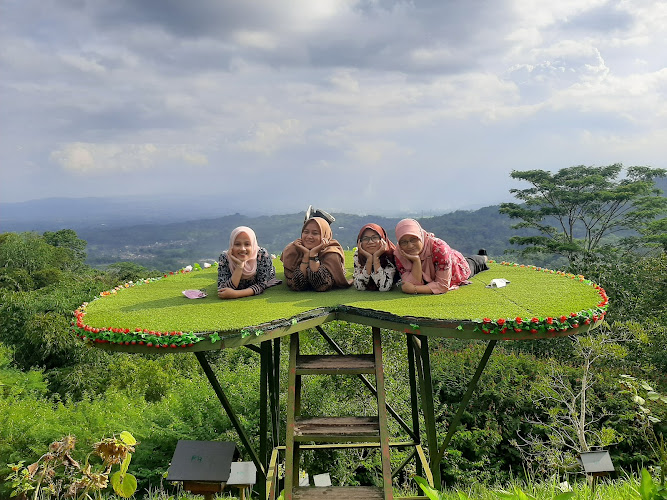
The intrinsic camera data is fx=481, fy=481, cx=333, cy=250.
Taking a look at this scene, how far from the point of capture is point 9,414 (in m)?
13.2

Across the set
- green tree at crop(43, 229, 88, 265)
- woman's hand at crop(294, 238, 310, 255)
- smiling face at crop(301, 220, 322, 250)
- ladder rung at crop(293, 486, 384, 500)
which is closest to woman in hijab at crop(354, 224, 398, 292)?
smiling face at crop(301, 220, 322, 250)

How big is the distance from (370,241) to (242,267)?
1.82m

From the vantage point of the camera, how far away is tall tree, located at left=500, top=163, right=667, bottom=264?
100 feet

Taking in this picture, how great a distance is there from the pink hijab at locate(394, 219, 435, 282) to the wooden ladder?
45.6 inches

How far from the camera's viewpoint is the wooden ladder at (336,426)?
16.1 ft

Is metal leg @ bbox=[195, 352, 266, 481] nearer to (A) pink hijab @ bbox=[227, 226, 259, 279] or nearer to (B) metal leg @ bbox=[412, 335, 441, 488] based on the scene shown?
(A) pink hijab @ bbox=[227, 226, 259, 279]

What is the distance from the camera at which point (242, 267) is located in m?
6.72

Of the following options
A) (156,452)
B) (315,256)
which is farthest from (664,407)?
(156,452)

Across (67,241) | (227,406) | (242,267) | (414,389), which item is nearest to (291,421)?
(227,406)

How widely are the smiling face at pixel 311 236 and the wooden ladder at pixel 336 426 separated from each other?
63.4 inches

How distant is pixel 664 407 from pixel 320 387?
990 centimetres

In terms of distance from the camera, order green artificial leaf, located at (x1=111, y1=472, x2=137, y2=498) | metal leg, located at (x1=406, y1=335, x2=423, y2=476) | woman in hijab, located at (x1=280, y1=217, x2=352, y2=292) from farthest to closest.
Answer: metal leg, located at (x1=406, y1=335, x2=423, y2=476), woman in hijab, located at (x1=280, y1=217, x2=352, y2=292), green artificial leaf, located at (x1=111, y1=472, x2=137, y2=498)

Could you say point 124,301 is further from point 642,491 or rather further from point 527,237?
point 527,237

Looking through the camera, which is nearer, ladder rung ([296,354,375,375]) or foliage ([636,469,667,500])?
foliage ([636,469,667,500])
